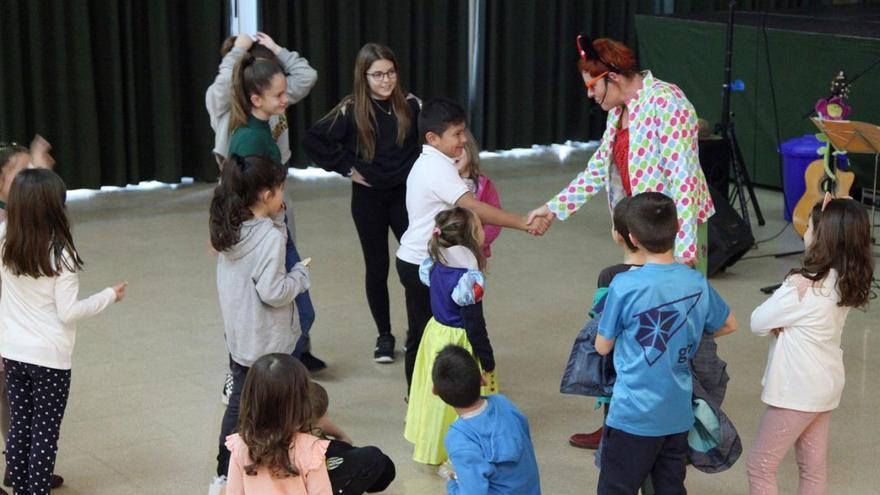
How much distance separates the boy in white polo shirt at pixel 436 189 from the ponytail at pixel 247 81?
618mm

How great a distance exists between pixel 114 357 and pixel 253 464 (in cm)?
233

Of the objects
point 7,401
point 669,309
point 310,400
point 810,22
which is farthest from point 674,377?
point 810,22

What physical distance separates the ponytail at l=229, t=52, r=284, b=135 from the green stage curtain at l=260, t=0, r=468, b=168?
4.25 meters

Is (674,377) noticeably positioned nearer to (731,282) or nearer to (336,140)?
(336,140)

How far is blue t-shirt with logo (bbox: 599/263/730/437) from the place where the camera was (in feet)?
9.53

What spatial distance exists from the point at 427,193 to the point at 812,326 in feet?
4.41

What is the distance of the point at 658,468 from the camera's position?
3.10 metres

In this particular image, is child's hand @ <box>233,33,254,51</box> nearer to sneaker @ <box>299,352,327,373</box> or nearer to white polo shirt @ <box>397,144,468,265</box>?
white polo shirt @ <box>397,144,468,265</box>

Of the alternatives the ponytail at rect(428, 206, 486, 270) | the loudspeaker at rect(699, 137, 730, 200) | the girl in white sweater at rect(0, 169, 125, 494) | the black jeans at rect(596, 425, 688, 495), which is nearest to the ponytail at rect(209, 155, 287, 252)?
the girl in white sweater at rect(0, 169, 125, 494)

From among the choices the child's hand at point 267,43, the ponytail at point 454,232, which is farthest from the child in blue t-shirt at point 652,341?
the child's hand at point 267,43

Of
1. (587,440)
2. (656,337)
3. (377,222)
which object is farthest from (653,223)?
(377,222)

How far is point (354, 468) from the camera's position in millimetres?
3340

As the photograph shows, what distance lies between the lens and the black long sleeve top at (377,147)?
461 cm

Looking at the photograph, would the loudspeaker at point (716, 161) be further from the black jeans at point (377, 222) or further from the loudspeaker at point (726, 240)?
the black jeans at point (377, 222)
